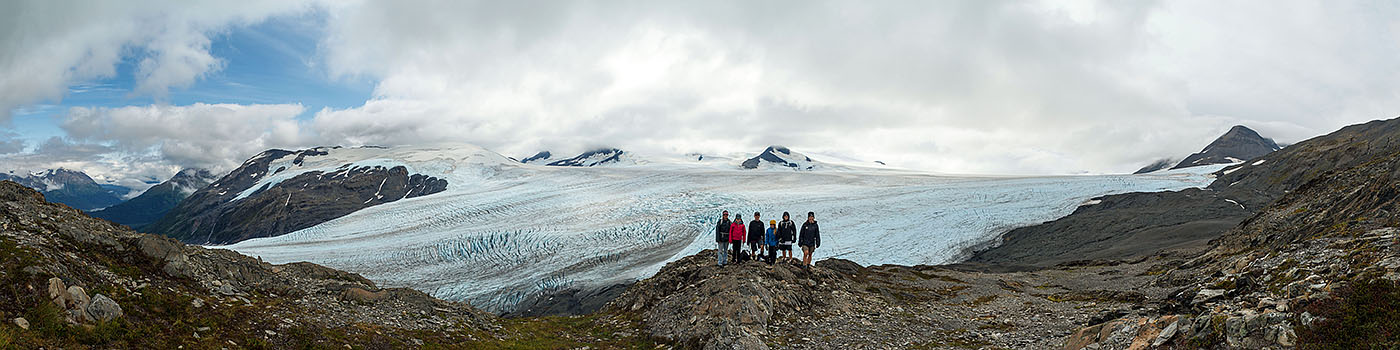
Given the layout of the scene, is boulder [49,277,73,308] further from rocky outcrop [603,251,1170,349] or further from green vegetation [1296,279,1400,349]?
green vegetation [1296,279,1400,349]

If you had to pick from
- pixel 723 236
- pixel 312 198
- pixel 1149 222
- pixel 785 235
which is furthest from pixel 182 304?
pixel 312 198

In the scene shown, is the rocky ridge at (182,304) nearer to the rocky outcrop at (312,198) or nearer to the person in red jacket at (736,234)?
the person in red jacket at (736,234)

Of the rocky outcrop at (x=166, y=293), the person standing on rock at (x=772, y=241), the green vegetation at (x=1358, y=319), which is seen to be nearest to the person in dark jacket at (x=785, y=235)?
the person standing on rock at (x=772, y=241)

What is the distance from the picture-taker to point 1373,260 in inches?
316

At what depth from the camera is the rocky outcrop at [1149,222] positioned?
34.9m

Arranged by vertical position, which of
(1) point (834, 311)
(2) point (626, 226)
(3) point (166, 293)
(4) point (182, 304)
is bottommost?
(2) point (626, 226)

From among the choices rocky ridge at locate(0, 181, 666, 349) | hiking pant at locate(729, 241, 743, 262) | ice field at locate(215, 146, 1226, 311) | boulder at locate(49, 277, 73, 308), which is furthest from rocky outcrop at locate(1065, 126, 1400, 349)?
ice field at locate(215, 146, 1226, 311)

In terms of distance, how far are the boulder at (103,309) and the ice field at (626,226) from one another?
3303 cm

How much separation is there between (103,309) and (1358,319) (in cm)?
1527

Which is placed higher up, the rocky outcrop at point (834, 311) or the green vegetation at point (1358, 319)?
the green vegetation at point (1358, 319)

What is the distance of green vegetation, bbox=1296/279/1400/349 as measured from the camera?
592 cm

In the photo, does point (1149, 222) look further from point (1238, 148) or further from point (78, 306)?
point (1238, 148)

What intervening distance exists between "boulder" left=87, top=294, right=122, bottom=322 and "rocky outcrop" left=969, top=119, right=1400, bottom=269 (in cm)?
3540

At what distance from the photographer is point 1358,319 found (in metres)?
6.25
